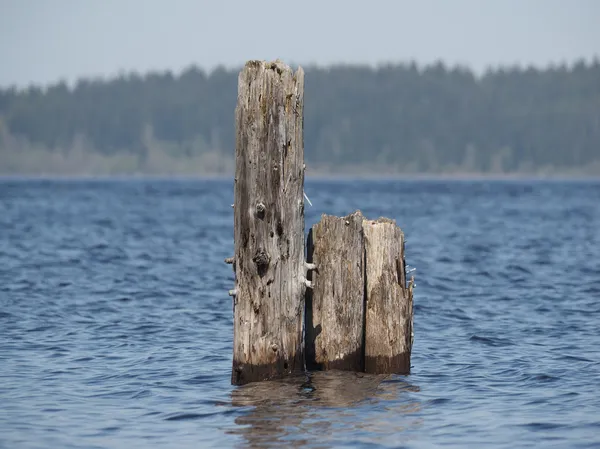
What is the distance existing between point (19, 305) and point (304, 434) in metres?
10.4

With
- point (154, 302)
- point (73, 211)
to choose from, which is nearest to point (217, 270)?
point (154, 302)

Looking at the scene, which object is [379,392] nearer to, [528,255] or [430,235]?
[528,255]

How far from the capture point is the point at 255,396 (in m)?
11.4

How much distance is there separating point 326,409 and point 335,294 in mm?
1419

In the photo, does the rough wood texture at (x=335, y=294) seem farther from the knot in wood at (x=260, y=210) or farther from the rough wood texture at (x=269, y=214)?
the knot in wood at (x=260, y=210)

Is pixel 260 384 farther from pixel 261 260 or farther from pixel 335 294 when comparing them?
pixel 261 260

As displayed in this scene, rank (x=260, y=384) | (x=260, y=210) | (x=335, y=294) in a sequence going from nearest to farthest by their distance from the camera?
(x=260, y=210)
(x=260, y=384)
(x=335, y=294)

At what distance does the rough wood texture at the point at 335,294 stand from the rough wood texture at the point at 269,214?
492 mm

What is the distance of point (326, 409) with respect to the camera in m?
11.1

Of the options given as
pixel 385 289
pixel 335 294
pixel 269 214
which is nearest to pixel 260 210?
pixel 269 214

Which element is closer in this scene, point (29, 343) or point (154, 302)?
point (29, 343)

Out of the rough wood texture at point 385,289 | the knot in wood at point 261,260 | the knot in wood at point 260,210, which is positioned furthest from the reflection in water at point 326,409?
the knot in wood at point 260,210

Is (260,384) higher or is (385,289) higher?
(385,289)

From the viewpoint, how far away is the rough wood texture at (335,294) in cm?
1190
